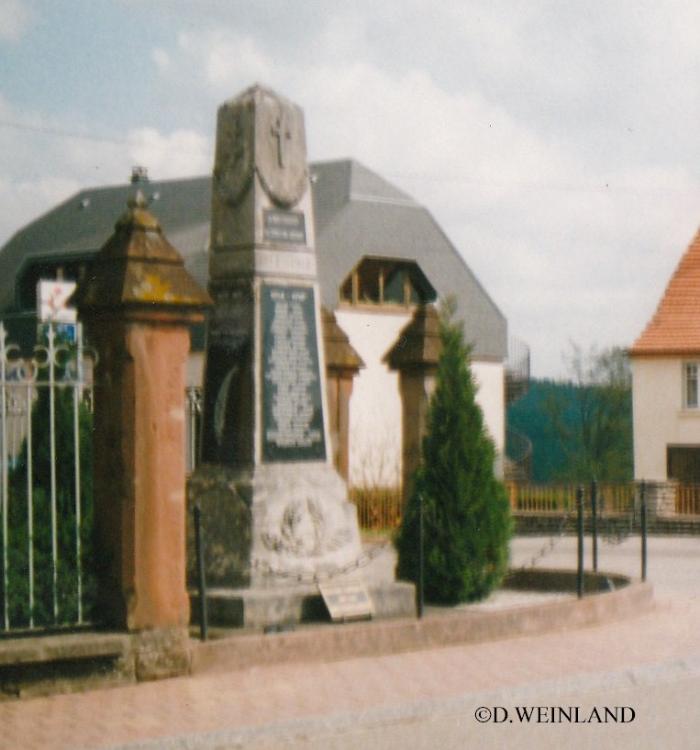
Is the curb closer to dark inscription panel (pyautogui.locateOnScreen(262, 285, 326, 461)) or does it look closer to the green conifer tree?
the green conifer tree

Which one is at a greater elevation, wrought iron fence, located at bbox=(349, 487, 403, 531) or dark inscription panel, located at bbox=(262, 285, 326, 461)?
dark inscription panel, located at bbox=(262, 285, 326, 461)

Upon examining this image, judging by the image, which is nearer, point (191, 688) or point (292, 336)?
point (191, 688)

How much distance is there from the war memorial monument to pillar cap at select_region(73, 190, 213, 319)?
1968 millimetres

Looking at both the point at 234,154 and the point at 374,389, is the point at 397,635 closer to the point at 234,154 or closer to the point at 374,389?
the point at 234,154

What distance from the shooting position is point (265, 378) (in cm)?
1270

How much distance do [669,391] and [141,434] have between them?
35.3 metres

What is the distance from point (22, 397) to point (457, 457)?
4.83m

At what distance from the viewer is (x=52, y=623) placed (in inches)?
411

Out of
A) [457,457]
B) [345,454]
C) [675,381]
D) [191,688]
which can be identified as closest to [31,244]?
[675,381]

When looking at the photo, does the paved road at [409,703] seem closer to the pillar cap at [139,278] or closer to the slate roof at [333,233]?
the pillar cap at [139,278]

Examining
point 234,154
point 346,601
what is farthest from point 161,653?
point 234,154

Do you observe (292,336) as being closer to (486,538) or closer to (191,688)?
(486,538)

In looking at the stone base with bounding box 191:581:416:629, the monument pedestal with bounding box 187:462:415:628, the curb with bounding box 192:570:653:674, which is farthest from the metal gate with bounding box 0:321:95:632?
the monument pedestal with bounding box 187:462:415:628

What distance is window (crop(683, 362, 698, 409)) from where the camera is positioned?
4412cm
